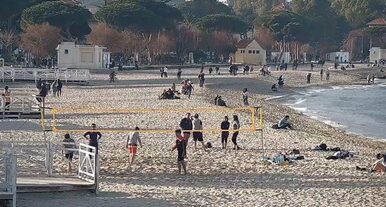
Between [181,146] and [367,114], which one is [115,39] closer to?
[367,114]

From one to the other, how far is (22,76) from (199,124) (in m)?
33.1

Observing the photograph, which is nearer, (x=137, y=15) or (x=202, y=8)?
(x=137, y=15)

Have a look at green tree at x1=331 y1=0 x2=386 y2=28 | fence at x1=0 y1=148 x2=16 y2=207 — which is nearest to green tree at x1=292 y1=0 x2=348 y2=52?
green tree at x1=331 y1=0 x2=386 y2=28

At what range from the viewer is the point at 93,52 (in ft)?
232

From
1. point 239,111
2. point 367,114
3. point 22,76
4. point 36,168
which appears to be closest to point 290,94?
point 367,114

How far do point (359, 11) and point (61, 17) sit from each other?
6980 centimetres

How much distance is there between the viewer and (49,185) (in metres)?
15.2

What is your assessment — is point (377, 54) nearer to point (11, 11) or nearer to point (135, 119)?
point (11, 11)

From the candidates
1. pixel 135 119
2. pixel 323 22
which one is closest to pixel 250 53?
pixel 323 22

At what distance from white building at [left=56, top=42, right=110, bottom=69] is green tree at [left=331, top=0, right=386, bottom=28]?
72.6 metres

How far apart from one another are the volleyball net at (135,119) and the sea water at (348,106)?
526cm

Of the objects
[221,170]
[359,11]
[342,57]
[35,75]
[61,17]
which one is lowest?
[221,170]

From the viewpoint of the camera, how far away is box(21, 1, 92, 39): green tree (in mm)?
79250

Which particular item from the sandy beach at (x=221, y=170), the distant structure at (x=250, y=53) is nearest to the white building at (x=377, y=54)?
the distant structure at (x=250, y=53)
